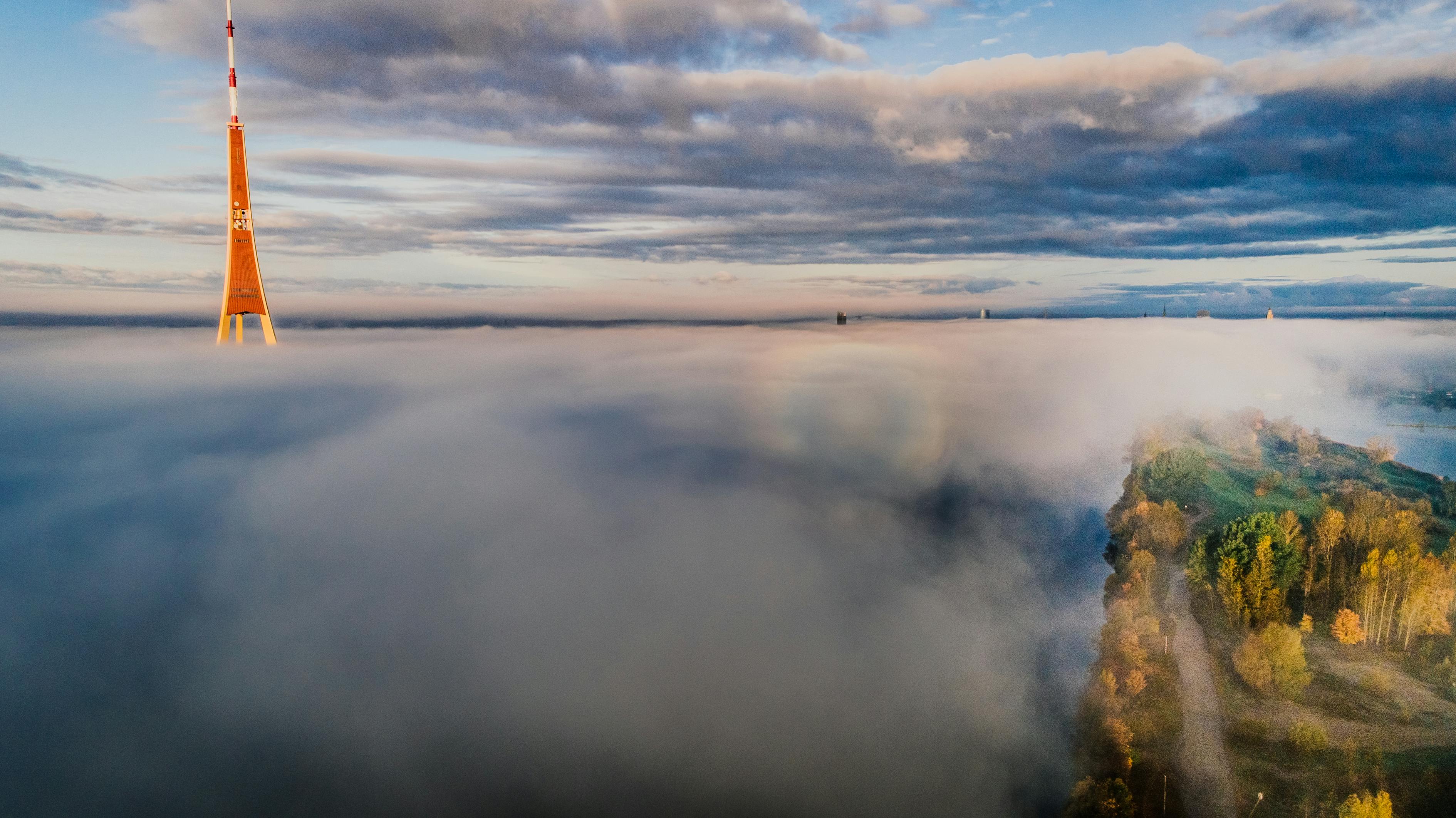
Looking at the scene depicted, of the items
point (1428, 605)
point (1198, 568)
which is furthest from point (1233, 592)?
point (1428, 605)

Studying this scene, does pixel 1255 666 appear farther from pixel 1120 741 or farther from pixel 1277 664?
pixel 1120 741

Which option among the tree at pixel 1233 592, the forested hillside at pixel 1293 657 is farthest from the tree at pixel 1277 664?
the tree at pixel 1233 592

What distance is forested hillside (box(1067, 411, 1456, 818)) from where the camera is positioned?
53.5 metres

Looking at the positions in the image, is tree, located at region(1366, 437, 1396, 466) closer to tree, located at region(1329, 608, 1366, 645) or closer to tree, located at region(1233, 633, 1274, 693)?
tree, located at region(1329, 608, 1366, 645)

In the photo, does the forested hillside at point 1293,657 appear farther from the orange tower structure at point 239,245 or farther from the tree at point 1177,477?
the orange tower structure at point 239,245

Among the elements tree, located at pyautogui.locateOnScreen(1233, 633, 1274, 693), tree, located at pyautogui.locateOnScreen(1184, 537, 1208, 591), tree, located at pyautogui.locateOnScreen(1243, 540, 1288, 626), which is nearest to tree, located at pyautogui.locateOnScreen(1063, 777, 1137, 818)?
tree, located at pyautogui.locateOnScreen(1233, 633, 1274, 693)

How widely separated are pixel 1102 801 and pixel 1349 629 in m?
38.6

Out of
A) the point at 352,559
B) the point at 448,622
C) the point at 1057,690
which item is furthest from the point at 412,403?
the point at 1057,690

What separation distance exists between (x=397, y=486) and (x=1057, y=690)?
99500 mm

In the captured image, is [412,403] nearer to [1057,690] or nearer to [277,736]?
[277,736]

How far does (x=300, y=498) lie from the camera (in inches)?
3976

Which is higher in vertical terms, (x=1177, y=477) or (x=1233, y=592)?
(x=1177, y=477)

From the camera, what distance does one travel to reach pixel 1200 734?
60.5 m

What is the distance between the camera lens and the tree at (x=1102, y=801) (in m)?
51.9
